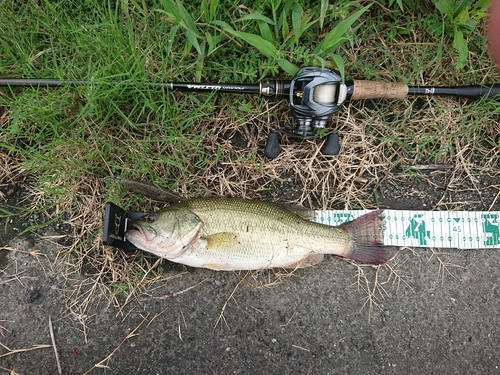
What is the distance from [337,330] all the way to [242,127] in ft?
5.95

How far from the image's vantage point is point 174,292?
2783 mm

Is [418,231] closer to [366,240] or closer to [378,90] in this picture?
[366,240]

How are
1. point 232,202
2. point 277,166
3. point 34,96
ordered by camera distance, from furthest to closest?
point 277,166 < point 34,96 < point 232,202

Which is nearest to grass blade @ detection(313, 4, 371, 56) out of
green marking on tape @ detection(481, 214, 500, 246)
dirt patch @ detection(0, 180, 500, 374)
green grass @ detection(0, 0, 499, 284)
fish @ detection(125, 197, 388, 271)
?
green grass @ detection(0, 0, 499, 284)

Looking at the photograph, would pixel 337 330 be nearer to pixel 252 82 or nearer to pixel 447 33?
pixel 252 82

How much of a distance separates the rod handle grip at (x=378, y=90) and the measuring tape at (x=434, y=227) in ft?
3.00

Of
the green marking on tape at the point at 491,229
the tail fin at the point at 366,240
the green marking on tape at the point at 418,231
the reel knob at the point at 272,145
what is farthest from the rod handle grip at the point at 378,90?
the green marking on tape at the point at 491,229

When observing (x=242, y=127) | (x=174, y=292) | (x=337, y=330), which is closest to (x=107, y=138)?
(x=242, y=127)

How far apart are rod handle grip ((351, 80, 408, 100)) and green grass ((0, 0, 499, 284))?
0.73 ft

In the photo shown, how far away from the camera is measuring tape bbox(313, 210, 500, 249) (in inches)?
113

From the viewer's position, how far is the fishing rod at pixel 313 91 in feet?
8.34

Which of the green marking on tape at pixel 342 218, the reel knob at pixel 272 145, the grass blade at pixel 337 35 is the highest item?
the grass blade at pixel 337 35

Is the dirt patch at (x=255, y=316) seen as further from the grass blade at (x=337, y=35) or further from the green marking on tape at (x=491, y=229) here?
the grass blade at (x=337, y=35)

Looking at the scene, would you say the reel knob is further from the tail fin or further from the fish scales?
the tail fin
